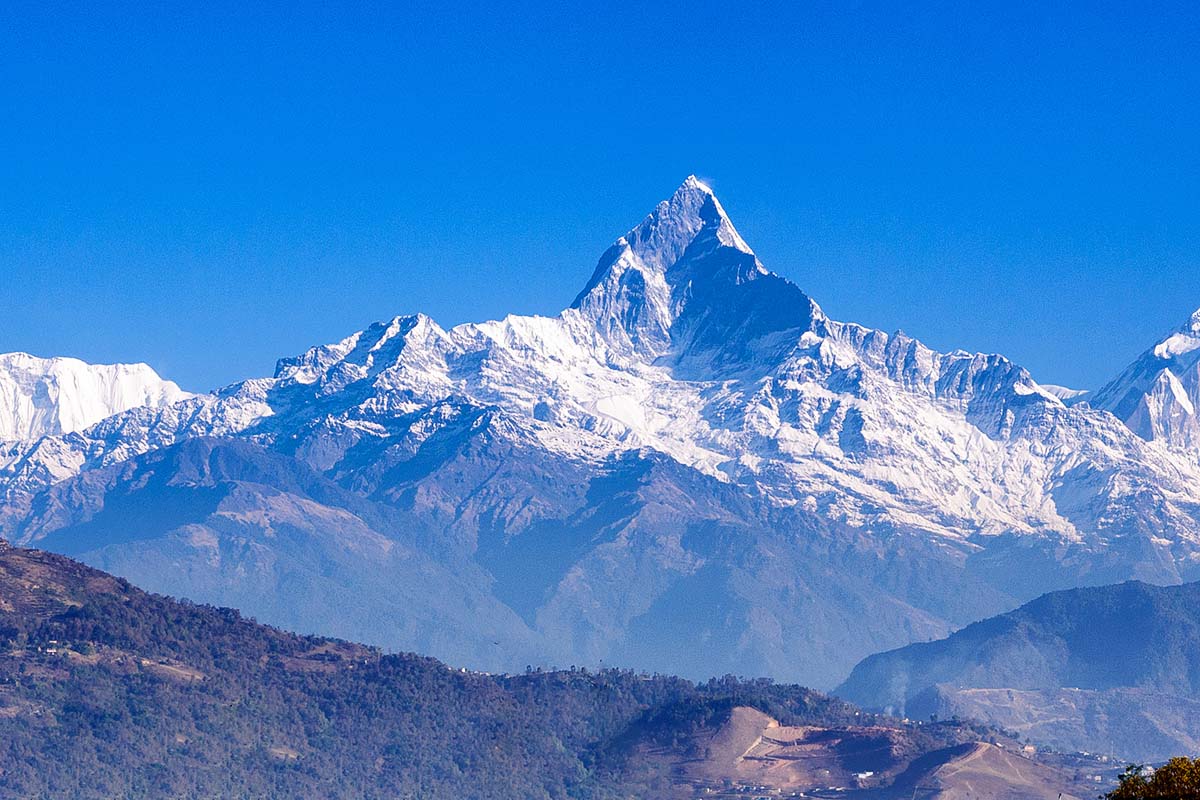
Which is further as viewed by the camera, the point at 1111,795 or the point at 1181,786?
the point at 1111,795
